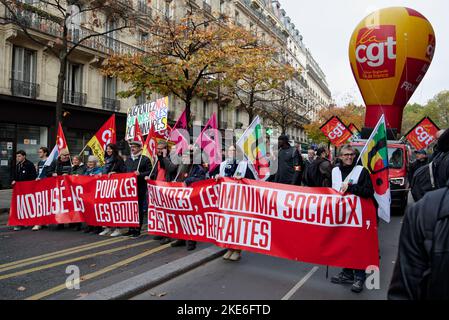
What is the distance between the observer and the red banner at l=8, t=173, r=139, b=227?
7.80 metres

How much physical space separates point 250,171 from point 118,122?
19.2 m

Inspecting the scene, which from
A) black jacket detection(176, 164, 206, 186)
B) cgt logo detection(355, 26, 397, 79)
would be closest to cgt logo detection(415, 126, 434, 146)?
cgt logo detection(355, 26, 397, 79)

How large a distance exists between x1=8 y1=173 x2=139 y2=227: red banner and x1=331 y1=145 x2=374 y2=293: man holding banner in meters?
4.04

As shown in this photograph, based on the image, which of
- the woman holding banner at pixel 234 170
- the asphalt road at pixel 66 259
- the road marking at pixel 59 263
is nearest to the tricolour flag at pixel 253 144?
the woman holding banner at pixel 234 170

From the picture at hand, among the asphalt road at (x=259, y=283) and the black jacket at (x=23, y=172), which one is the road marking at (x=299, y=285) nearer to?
the asphalt road at (x=259, y=283)

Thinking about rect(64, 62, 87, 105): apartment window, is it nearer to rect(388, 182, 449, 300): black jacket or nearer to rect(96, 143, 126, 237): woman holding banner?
rect(96, 143, 126, 237): woman holding banner

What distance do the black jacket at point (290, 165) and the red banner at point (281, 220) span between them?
282 cm

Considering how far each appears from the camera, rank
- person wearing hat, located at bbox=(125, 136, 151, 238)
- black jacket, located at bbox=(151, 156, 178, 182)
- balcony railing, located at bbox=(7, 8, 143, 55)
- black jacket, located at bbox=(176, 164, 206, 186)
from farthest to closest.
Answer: balcony railing, located at bbox=(7, 8, 143, 55) < person wearing hat, located at bbox=(125, 136, 151, 238) < black jacket, located at bbox=(151, 156, 178, 182) < black jacket, located at bbox=(176, 164, 206, 186)

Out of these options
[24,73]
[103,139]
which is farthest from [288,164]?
[24,73]

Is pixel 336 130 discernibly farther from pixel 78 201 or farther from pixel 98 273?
pixel 98 273

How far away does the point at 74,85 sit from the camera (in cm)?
2194

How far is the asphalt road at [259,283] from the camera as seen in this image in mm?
4762

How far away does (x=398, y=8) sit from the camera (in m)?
16.6
